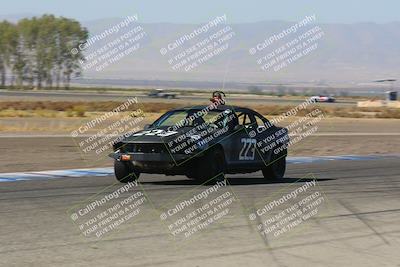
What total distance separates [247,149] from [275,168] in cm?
124

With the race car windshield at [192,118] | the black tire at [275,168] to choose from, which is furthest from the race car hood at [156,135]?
the black tire at [275,168]

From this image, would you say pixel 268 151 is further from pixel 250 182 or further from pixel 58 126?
pixel 58 126

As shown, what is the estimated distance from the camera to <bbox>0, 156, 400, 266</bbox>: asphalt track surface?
7.16 metres

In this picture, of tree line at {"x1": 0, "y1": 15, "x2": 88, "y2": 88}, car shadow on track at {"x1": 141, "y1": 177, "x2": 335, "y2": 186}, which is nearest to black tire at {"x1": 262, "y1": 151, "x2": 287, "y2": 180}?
car shadow on track at {"x1": 141, "y1": 177, "x2": 335, "y2": 186}

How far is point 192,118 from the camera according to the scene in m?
13.5

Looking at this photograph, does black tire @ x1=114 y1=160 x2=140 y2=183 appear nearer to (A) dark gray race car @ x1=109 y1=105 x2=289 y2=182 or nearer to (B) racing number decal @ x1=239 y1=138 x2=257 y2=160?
(A) dark gray race car @ x1=109 y1=105 x2=289 y2=182

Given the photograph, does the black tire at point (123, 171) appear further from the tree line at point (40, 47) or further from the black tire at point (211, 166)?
the tree line at point (40, 47)

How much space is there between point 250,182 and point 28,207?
533 centimetres

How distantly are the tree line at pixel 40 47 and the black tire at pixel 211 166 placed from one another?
406ft

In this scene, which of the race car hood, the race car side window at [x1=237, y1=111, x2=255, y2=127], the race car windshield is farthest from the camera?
the race car side window at [x1=237, y1=111, x2=255, y2=127]

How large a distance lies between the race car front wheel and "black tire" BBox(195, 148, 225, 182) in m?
1.73

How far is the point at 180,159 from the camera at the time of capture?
12.6 meters

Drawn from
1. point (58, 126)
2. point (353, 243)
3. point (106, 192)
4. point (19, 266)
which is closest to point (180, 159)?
point (106, 192)

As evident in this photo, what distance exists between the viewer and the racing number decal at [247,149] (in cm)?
1375
